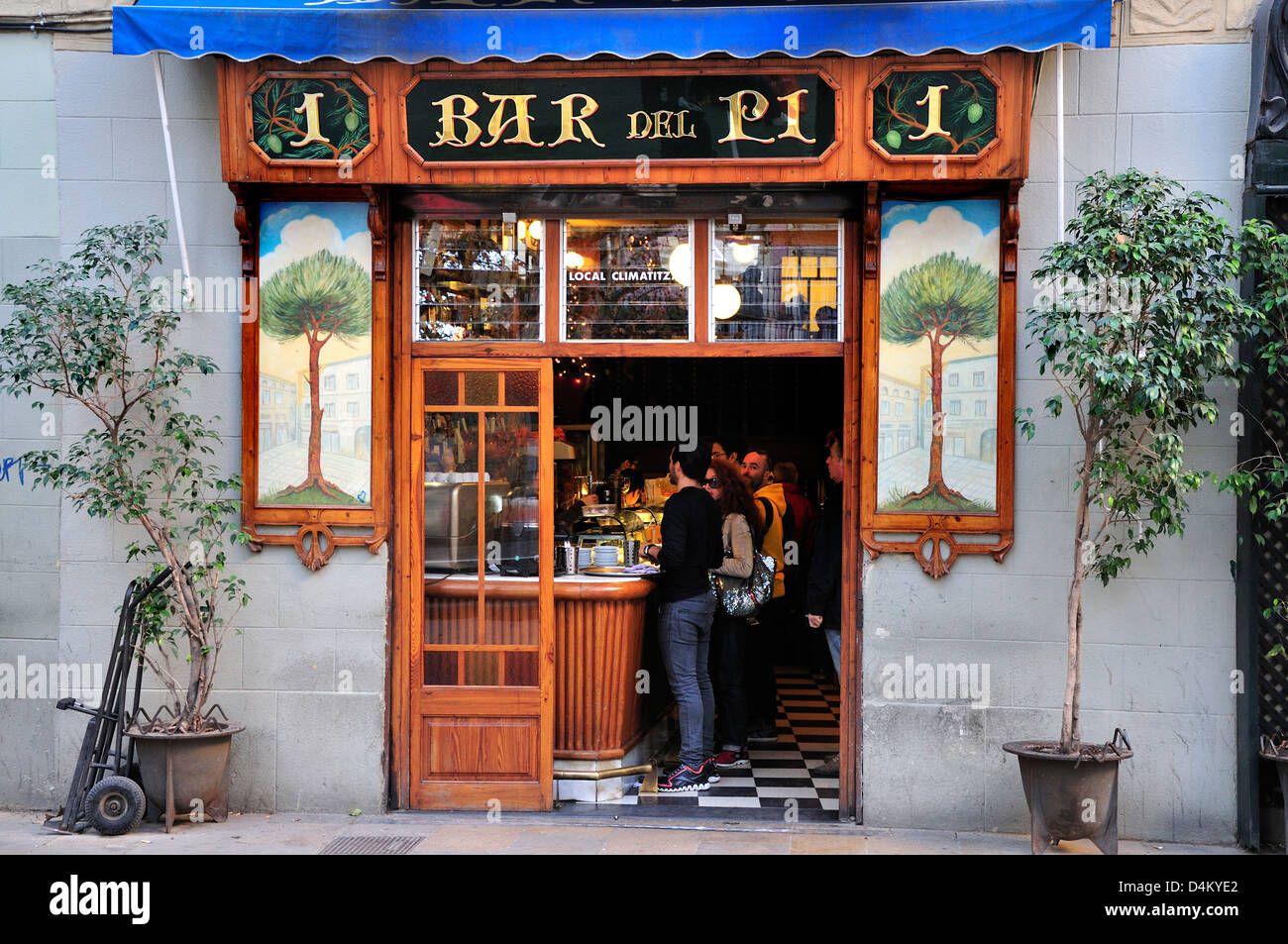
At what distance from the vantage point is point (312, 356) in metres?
6.60

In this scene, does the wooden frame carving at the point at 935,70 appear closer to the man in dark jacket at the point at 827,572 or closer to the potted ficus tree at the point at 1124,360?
the potted ficus tree at the point at 1124,360

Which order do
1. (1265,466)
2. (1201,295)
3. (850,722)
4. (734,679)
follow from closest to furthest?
1. (1201,295)
2. (1265,466)
3. (850,722)
4. (734,679)

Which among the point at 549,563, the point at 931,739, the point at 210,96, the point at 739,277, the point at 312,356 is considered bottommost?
the point at 931,739

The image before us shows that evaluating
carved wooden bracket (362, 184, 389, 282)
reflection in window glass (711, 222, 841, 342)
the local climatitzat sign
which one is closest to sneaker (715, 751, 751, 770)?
reflection in window glass (711, 222, 841, 342)

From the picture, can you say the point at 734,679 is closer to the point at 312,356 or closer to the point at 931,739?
the point at 931,739

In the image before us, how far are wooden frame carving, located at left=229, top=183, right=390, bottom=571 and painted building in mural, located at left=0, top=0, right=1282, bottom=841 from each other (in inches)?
1.0

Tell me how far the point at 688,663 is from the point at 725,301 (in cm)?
231

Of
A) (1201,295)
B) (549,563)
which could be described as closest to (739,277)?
(549,563)

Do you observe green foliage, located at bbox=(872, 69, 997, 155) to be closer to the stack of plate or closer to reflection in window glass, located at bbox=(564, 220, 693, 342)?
reflection in window glass, located at bbox=(564, 220, 693, 342)

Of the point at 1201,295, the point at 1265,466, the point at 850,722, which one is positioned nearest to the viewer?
the point at 1201,295

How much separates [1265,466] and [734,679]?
3597 millimetres

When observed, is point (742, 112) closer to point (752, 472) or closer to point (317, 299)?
point (317, 299)

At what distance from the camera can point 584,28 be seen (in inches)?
237

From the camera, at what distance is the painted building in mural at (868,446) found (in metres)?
6.22
